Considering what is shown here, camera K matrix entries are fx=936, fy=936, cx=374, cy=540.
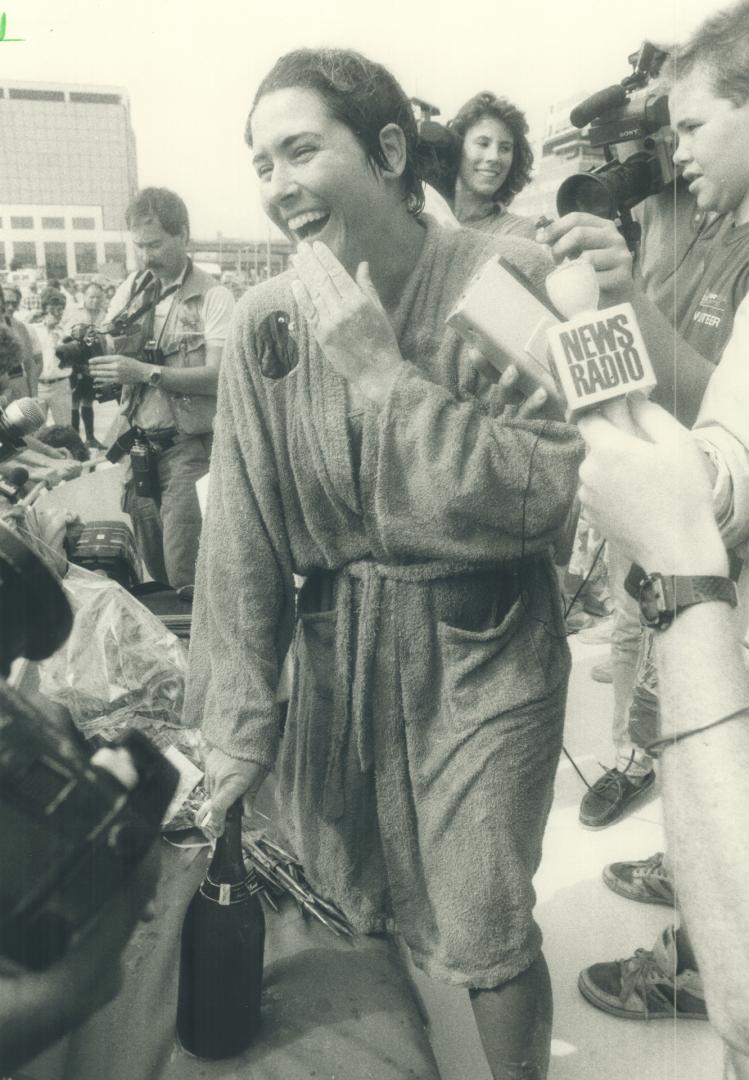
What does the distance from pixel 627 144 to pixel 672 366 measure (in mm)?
728

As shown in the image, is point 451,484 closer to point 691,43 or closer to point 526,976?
point 526,976

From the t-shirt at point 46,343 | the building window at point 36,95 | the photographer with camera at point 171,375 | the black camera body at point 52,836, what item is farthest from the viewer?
the t-shirt at point 46,343

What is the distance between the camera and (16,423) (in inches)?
56.6

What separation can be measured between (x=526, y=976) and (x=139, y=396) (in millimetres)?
2319

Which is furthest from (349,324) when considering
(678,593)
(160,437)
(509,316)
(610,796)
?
(160,437)

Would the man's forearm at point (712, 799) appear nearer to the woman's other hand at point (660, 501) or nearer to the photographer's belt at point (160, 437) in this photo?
the woman's other hand at point (660, 501)

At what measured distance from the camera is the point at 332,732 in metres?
1.27

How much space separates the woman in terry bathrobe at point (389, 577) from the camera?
114cm

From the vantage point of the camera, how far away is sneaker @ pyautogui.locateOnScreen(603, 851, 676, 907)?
6.14ft

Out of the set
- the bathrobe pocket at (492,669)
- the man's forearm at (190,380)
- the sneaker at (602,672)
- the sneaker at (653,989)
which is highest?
the man's forearm at (190,380)

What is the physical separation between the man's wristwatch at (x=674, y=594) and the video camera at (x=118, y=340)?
2642 millimetres

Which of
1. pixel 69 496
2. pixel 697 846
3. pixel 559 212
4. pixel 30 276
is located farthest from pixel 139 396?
pixel 30 276

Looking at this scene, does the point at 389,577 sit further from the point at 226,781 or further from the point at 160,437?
the point at 160,437

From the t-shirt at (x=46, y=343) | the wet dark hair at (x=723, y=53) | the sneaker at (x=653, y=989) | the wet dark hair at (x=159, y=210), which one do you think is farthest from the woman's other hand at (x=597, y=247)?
the t-shirt at (x=46, y=343)
